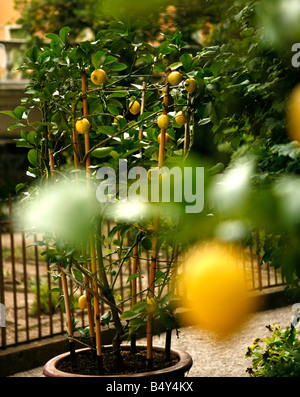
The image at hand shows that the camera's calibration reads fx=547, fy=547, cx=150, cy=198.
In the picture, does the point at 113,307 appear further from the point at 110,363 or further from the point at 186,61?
the point at 186,61

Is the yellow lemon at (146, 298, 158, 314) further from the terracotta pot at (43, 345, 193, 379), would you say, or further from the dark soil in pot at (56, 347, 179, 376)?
the dark soil in pot at (56, 347, 179, 376)

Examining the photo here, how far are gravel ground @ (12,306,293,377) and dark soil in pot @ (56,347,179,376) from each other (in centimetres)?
125

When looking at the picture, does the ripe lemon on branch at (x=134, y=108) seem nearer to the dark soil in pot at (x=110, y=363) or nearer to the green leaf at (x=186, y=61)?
the green leaf at (x=186, y=61)

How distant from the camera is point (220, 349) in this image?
16.7ft

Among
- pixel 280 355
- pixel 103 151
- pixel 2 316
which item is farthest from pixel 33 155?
pixel 2 316

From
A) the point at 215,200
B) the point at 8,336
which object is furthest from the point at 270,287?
the point at 215,200

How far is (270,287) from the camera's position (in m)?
6.53

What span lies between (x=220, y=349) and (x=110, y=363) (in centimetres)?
268

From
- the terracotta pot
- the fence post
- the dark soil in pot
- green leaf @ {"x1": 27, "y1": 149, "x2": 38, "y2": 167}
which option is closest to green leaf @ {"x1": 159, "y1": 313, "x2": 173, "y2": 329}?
the terracotta pot

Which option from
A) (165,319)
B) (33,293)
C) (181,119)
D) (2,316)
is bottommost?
(33,293)

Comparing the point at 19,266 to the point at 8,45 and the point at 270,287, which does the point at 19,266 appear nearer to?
the point at 270,287

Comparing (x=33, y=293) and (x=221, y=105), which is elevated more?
(x=221, y=105)

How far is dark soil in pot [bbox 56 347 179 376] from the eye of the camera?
2.49 m

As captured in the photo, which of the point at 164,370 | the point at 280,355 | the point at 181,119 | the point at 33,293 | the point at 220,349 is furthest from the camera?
the point at 33,293
